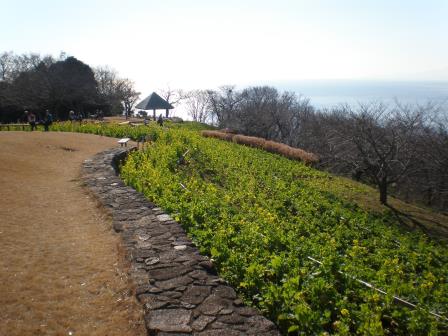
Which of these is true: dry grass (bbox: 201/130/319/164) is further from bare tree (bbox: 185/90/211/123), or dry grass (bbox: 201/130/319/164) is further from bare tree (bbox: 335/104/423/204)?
bare tree (bbox: 185/90/211/123)

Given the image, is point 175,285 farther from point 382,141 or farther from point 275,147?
point 275,147

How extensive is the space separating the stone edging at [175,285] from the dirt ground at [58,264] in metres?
0.24

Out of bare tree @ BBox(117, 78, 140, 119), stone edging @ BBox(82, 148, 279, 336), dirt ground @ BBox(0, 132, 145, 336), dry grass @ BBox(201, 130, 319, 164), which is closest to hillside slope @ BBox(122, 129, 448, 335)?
stone edging @ BBox(82, 148, 279, 336)

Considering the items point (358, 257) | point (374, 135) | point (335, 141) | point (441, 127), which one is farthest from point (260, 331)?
point (441, 127)

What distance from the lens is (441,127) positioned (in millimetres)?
24266

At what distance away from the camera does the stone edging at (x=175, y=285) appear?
3914 mm

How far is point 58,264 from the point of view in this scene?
5.59m

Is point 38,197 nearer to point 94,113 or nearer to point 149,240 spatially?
point 149,240

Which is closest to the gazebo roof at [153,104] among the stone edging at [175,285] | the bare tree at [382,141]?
the bare tree at [382,141]

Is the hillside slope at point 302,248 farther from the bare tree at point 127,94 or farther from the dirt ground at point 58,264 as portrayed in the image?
the bare tree at point 127,94

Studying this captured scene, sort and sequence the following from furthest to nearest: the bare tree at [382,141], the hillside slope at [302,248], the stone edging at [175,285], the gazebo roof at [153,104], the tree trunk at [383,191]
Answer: the gazebo roof at [153,104]
the tree trunk at [383,191]
the bare tree at [382,141]
the hillside slope at [302,248]
the stone edging at [175,285]

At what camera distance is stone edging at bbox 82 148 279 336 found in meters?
3.91

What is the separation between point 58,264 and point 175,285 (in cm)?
216

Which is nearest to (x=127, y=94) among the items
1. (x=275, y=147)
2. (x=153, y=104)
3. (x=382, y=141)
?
(x=153, y=104)
